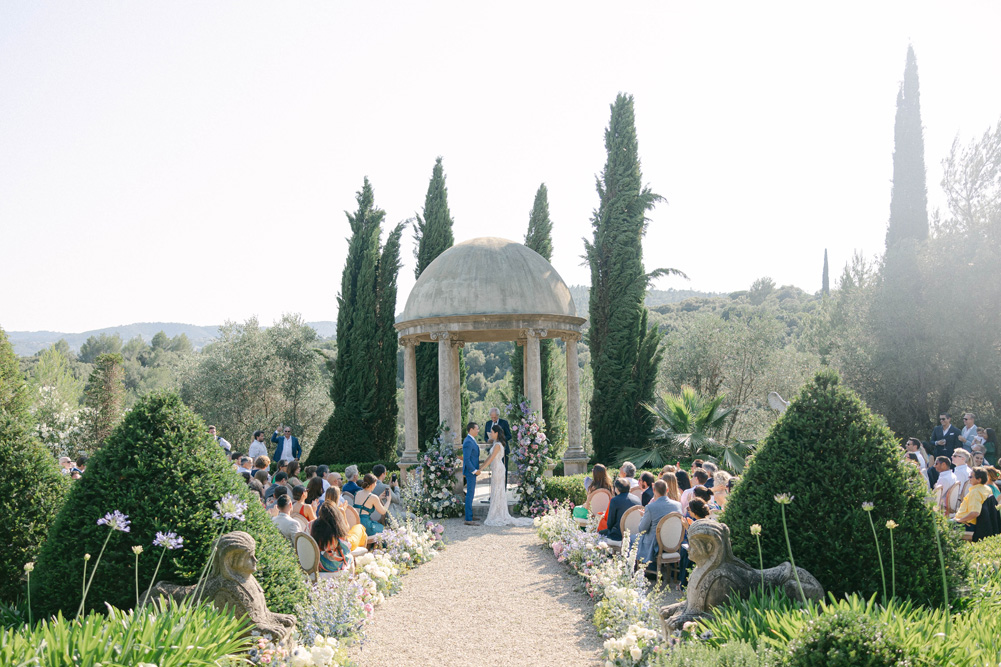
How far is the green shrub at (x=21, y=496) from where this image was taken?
229 inches

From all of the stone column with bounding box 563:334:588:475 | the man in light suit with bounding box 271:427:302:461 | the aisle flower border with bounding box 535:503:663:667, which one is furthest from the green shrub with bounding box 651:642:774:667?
the man in light suit with bounding box 271:427:302:461

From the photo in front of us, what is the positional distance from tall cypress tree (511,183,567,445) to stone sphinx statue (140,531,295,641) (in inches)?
717

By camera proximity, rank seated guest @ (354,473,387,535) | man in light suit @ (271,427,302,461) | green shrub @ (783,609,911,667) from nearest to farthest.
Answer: green shrub @ (783,609,911,667) < seated guest @ (354,473,387,535) < man in light suit @ (271,427,302,461)

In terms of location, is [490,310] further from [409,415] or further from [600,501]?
[600,501]

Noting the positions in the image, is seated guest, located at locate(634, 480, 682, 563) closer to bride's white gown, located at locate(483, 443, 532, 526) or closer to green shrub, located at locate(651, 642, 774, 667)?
green shrub, located at locate(651, 642, 774, 667)

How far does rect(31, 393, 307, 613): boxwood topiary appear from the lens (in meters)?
5.14

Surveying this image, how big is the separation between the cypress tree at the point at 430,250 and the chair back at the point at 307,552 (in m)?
16.7

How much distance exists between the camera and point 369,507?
34.6 ft

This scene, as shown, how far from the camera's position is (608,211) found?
22.9m

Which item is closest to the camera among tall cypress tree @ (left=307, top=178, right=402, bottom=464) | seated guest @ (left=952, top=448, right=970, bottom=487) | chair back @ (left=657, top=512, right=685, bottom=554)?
chair back @ (left=657, top=512, right=685, bottom=554)

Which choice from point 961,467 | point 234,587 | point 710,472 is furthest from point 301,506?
point 961,467

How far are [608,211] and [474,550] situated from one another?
14.6m

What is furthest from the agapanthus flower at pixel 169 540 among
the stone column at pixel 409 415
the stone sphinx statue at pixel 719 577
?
the stone column at pixel 409 415

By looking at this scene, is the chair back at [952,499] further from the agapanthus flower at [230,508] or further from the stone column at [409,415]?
the stone column at [409,415]
